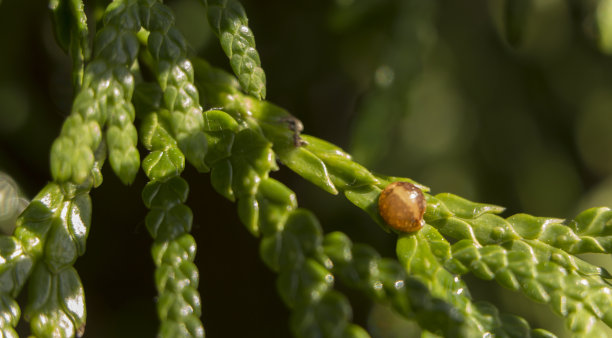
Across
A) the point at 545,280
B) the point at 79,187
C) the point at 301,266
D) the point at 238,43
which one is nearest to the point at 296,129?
the point at 238,43

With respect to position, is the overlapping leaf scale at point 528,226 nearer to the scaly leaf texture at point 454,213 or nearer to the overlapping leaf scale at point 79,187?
the scaly leaf texture at point 454,213

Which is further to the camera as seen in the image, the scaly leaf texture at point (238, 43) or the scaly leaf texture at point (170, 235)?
the scaly leaf texture at point (238, 43)

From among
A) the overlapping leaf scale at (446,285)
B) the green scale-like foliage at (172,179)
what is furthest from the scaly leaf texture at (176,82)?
the overlapping leaf scale at (446,285)

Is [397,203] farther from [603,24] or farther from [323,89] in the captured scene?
[323,89]

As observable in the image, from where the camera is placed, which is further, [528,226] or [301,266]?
[528,226]

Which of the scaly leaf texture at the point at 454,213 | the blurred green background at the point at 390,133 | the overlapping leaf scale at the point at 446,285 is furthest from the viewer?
the blurred green background at the point at 390,133

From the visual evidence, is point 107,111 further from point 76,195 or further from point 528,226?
point 528,226
